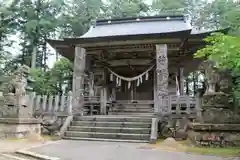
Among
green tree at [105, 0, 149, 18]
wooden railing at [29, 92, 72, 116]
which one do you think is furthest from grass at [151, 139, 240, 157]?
green tree at [105, 0, 149, 18]

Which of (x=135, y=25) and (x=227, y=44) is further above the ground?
(x=135, y=25)

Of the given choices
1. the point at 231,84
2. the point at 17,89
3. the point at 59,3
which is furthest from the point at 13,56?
the point at 231,84

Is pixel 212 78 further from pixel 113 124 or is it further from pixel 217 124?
pixel 113 124

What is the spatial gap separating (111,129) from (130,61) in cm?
685

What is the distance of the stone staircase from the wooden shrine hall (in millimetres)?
1595

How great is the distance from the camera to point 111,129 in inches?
405

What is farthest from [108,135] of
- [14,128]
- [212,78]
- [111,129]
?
[212,78]

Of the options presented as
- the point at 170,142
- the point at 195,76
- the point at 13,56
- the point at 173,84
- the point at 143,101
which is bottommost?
the point at 170,142

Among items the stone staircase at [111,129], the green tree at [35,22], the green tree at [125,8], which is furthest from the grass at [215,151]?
the green tree at [125,8]

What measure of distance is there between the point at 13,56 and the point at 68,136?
1866cm

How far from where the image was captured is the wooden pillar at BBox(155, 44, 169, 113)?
11.3 metres

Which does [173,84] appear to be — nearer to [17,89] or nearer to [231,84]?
[231,84]

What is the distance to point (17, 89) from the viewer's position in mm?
9805

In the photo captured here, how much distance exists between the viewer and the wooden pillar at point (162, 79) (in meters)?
11.3
